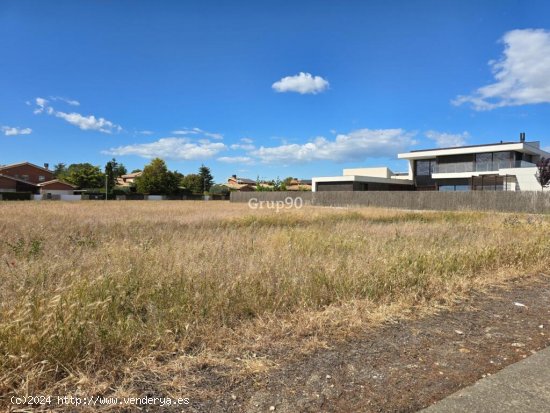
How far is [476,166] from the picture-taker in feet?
137

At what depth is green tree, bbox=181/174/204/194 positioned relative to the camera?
9769 cm

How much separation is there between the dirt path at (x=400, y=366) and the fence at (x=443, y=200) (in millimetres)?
29102

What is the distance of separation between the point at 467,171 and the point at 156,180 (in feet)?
196

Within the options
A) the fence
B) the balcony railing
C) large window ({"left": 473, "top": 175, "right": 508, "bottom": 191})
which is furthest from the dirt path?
the balcony railing

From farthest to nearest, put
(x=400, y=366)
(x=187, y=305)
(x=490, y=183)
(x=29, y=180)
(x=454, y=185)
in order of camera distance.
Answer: (x=29, y=180) → (x=454, y=185) → (x=490, y=183) → (x=187, y=305) → (x=400, y=366)

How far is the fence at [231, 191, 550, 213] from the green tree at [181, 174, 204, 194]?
55.3 m

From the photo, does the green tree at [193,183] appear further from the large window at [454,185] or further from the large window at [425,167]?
the large window at [454,185]

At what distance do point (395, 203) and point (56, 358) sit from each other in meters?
37.4

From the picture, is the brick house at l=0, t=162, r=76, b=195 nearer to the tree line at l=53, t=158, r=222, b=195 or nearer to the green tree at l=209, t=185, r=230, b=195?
the tree line at l=53, t=158, r=222, b=195

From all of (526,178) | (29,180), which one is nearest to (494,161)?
(526,178)

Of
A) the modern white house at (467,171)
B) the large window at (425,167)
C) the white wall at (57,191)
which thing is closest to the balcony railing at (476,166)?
the modern white house at (467,171)

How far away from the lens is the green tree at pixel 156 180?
79.8 meters

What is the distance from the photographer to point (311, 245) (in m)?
8.23

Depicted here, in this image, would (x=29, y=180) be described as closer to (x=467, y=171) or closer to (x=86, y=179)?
(x=86, y=179)
